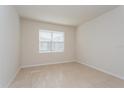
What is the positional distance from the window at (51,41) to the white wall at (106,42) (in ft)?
4.63

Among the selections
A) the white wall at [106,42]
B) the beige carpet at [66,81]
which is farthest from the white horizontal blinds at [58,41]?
the beige carpet at [66,81]

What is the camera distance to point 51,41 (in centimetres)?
437

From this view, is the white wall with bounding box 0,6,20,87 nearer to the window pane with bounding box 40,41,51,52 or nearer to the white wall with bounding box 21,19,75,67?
the white wall with bounding box 21,19,75,67

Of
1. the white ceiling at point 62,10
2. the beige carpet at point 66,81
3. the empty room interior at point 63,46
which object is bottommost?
the beige carpet at point 66,81

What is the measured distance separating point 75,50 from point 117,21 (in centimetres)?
288

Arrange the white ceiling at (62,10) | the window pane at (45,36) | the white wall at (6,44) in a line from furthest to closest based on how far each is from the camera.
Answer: the window pane at (45,36) → the white ceiling at (62,10) → the white wall at (6,44)

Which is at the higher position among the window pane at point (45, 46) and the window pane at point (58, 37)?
the window pane at point (58, 37)

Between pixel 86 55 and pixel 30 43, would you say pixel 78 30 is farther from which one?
pixel 30 43

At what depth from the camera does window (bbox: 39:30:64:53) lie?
4.10 meters

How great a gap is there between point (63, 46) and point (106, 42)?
241 centimetres

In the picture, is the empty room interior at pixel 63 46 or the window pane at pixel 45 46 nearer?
the empty room interior at pixel 63 46

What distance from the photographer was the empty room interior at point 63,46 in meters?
2.23

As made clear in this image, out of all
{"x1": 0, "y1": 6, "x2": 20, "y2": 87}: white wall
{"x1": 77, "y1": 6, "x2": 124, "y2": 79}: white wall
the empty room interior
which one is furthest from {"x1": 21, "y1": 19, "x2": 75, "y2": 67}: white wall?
{"x1": 77, "y1": 6, "x2": 124, "y2": 79}: white wall

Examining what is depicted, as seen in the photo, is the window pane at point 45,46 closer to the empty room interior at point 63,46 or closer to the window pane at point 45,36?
the empty room interior at point 63,46
